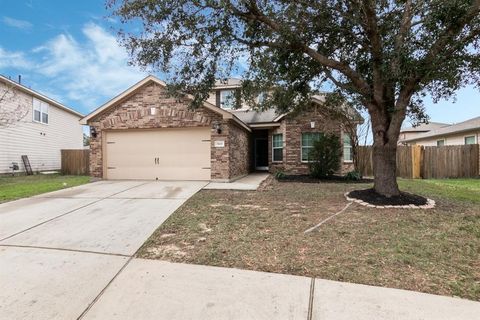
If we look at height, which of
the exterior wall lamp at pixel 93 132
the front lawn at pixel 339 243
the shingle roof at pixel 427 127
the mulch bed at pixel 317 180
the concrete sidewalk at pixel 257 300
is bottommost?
the concrete sidewalk at pixel 257 300

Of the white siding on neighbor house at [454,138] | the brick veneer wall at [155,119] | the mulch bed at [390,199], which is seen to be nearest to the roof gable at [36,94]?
the brick veneer wall at [155,119]

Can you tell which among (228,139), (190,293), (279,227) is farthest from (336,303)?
(228,139)

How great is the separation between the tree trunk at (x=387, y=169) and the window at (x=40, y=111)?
1920 cm

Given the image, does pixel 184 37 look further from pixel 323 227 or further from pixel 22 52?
pixel 22 52

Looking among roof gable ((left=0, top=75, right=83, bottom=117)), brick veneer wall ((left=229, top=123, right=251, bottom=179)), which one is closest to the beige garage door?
brick veneer wall ((left=229, top=123, right=251, bottom=179))

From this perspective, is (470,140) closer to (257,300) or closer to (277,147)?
(277,147)

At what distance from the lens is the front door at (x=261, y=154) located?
59.0 ft

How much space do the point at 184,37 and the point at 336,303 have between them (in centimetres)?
729

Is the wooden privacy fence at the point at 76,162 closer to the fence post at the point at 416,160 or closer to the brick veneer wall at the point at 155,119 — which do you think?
the brick veneer wall at the point at 155,119

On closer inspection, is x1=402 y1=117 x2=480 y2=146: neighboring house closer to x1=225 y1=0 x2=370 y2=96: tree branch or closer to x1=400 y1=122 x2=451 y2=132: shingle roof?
x1=225 y1=0 x2=370 y2=96: tree branch

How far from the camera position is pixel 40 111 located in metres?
18.4

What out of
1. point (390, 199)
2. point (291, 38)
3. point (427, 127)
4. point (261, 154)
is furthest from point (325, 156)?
point (427, 127)

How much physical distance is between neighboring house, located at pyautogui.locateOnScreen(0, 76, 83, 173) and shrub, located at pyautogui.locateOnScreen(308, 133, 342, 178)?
14588 mm

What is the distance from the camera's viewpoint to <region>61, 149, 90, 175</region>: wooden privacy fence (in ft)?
60.0
